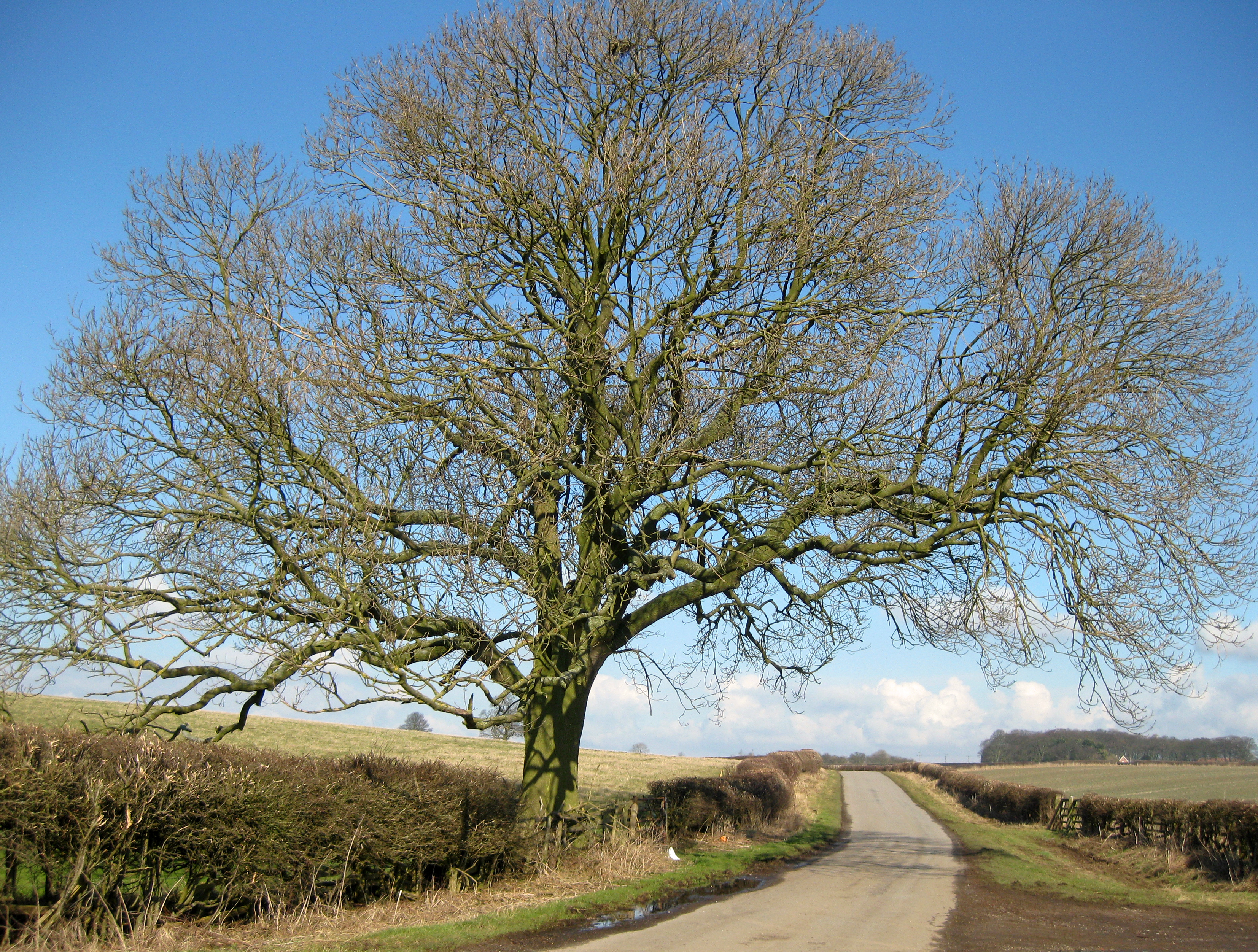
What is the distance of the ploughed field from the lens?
25.0 meters

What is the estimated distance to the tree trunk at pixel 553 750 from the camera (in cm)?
1228

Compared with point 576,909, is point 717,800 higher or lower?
higher

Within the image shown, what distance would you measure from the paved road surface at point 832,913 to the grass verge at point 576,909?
0.86m

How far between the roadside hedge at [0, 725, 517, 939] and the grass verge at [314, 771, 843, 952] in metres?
1.15

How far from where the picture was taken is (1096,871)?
16.7 m

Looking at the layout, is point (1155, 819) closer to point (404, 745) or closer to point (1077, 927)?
point (1077, 927)

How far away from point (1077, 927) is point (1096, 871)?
7.49 metres

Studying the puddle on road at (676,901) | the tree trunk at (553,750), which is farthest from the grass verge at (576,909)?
the tree trunk at (553,750)

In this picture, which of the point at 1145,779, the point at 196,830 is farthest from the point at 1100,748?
the point at 196,830

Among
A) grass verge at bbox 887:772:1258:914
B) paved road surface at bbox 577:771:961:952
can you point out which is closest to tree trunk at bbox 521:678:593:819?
paved road surface at bbox 577:771:961:952

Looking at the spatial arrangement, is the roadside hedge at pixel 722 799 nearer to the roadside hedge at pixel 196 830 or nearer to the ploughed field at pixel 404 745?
the ploughed field at pixel 404 745

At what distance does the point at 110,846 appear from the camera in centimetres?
755

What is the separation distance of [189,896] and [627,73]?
12.5 meters

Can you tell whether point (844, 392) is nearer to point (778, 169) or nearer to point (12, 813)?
point (778, 169)
